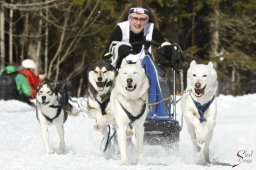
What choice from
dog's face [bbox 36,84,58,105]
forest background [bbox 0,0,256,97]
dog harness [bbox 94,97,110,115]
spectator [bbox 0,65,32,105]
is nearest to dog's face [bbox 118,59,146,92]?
dog harness [bbox 94,97,110,115]

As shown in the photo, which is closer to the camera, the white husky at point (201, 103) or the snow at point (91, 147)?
the snow at point (91, 147)

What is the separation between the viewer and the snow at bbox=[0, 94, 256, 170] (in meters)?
6.70

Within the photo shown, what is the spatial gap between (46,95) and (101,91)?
2.56 ft

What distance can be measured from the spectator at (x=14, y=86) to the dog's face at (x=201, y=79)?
8874 millimetres

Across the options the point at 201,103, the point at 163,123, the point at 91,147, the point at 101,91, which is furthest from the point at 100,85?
the point at 91,147

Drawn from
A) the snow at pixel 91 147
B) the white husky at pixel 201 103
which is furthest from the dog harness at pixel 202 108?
the snow at pixel 91 147

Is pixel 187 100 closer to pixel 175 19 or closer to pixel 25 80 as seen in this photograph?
pixel 25 80

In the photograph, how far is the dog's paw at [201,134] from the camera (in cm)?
705

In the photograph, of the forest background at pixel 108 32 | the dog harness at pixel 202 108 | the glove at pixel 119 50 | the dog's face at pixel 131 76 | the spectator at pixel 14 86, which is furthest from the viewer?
the forest background at pixel 108 32

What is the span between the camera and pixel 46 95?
27.0 ft

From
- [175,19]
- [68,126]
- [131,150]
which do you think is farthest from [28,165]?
[175,19]

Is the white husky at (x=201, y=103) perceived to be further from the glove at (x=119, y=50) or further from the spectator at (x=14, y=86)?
the spectator at (x=14, y=86)

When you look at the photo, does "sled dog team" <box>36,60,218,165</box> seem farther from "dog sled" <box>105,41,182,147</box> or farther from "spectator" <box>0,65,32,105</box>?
"spectator" <box>0,65,32,105</box>

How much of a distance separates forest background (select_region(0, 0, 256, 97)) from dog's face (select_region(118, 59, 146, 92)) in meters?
14.8
